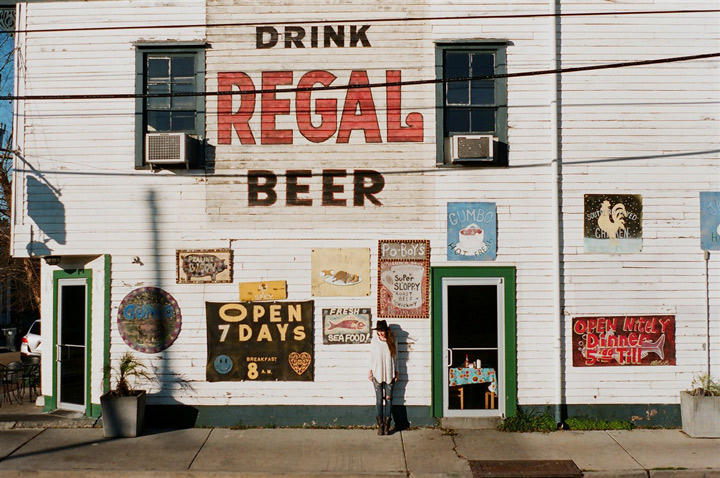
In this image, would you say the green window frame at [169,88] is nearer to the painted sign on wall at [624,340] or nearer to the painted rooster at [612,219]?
the painted rooster at [612,219]

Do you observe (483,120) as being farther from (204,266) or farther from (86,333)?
(86,333)

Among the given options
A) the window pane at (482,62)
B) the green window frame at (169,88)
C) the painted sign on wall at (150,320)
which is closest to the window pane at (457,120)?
the window pane at (482,62)

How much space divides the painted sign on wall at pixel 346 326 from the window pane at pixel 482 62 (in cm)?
426

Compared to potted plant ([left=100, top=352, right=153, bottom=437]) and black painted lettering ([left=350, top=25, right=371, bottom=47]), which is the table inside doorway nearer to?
potted plant ([left=100, top=352, right=153, bottom=437])

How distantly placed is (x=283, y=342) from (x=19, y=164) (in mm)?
5105

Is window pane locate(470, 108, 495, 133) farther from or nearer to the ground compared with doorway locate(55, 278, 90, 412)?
farther from the ground

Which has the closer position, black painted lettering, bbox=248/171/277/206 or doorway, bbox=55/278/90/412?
black painted lettering, bbox=248/171/277/206

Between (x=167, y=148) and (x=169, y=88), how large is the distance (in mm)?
1243

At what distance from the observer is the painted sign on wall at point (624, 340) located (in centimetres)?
991

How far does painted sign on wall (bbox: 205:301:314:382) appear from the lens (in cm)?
995

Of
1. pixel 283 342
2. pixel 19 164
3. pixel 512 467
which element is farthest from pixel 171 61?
pixel 512 467

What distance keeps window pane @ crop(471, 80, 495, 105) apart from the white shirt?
13.7ft

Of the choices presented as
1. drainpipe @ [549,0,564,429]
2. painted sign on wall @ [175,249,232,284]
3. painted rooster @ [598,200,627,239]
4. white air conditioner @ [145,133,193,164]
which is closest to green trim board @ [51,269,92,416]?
painted sign on wall @ [175,249,232,284]

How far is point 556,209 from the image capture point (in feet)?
32.4
